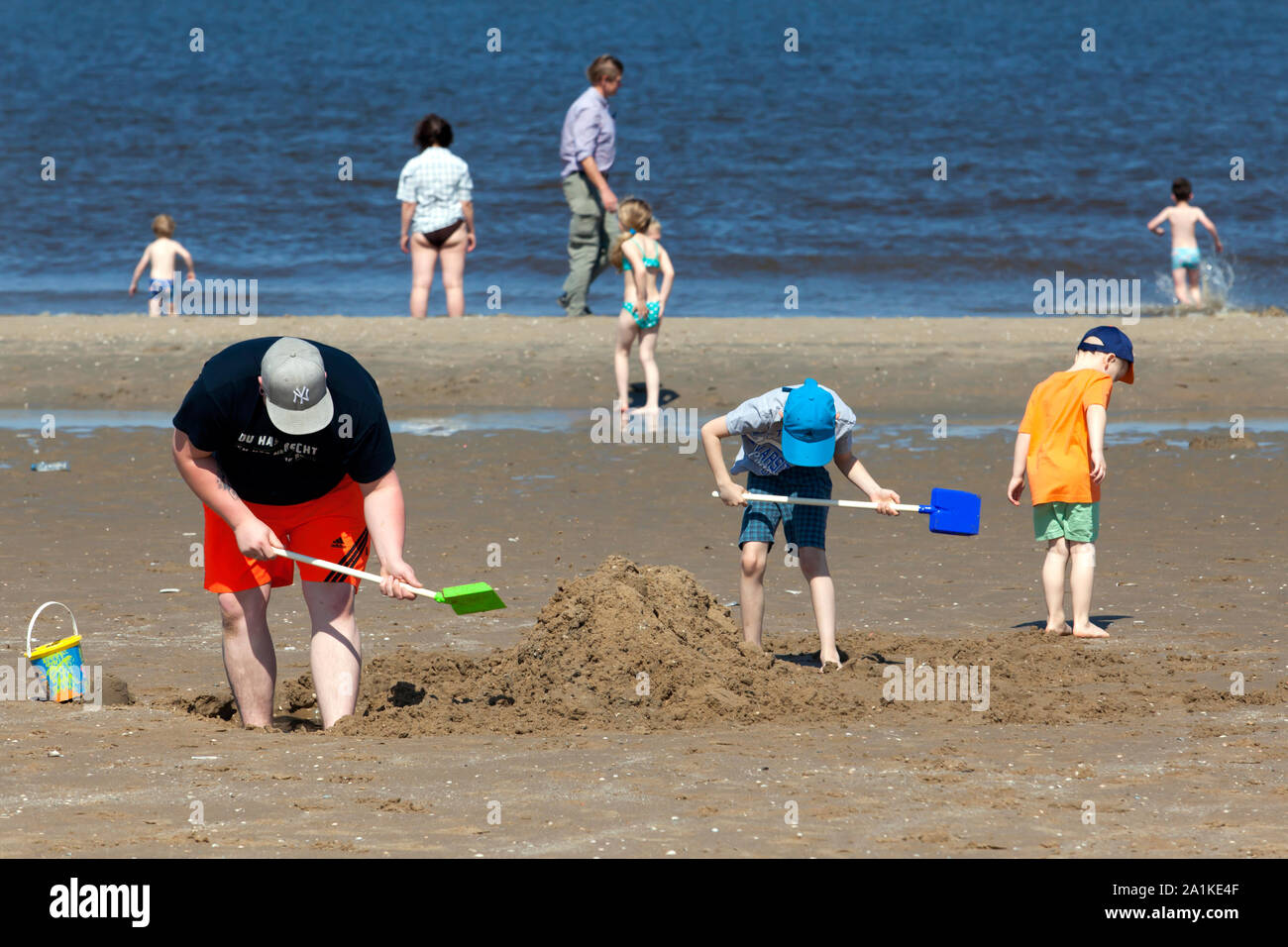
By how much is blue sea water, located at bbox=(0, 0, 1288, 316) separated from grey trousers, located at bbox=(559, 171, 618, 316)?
4797mm

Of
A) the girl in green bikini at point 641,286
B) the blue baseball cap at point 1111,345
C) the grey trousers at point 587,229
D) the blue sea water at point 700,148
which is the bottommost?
the blue baseball cap at point 1111,345

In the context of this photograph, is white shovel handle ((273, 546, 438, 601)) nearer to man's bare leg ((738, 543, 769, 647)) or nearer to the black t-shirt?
the black t-shirt

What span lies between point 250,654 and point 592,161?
8.30m

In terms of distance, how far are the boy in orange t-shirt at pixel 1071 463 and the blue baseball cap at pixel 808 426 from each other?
1.12 m

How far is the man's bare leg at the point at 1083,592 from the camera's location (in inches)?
269

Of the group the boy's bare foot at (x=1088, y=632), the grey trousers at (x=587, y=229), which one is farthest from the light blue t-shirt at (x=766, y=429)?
the grey trousers at (x=587, y=229)

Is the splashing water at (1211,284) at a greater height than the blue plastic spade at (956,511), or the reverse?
the splashing water at (1211,284)

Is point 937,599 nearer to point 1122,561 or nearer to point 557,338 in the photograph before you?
point 1122,561

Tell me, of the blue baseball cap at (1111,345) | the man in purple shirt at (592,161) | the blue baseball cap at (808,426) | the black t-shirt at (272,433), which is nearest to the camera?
the black t-shirt at (272,433)

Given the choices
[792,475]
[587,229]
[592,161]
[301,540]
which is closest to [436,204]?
[587,229]

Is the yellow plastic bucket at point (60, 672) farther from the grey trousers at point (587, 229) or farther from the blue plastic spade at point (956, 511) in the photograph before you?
the grey trousers at point (587, 229)

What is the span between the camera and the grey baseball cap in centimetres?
479

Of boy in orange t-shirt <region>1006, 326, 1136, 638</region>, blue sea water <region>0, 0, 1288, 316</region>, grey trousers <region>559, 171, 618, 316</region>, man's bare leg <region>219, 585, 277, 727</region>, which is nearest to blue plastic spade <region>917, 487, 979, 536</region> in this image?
boy in orange t-shirt <region>1006, 326, 1136, 638</region>

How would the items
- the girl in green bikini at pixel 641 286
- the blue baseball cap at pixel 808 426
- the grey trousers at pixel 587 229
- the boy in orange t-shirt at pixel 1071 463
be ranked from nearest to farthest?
1. the blue baseball cap at pixel 808 426
2. the boy in orange t-shirt at pixel 1071 463
3. the girl in green bikini at pixel 641 286
4. the grey trousers at pixel 587 229
